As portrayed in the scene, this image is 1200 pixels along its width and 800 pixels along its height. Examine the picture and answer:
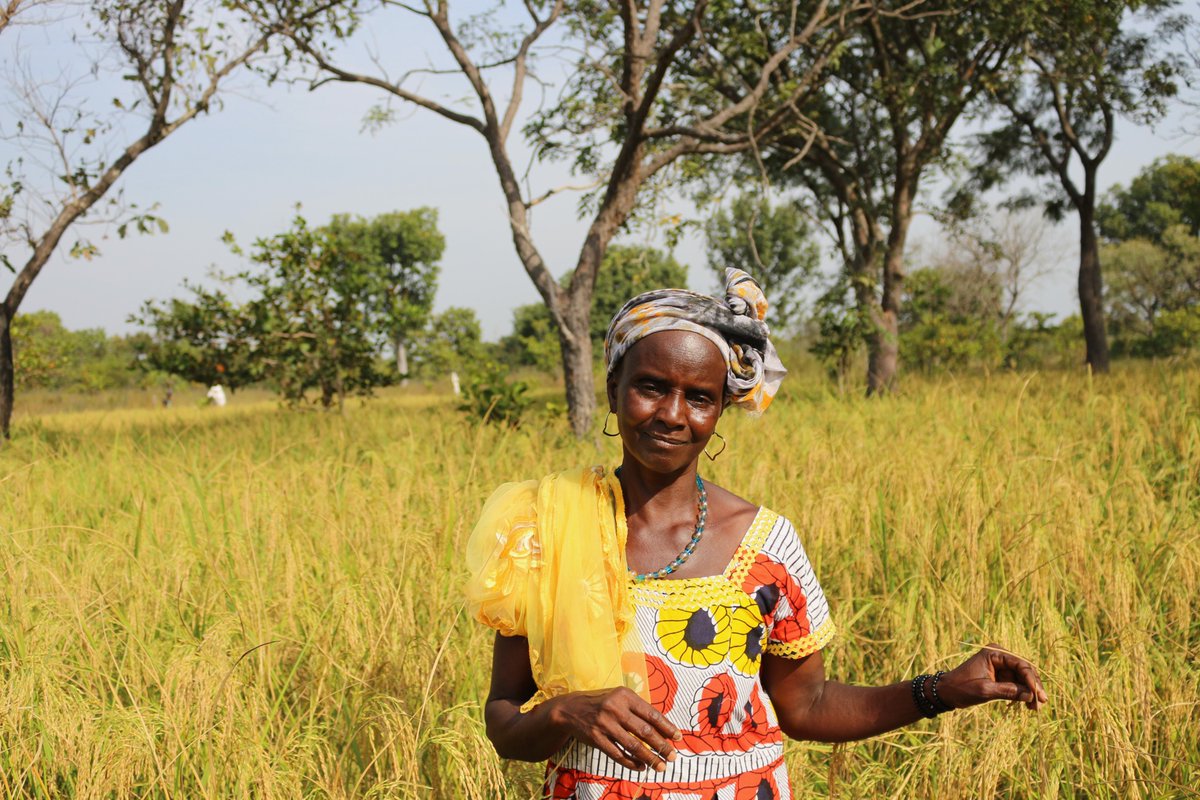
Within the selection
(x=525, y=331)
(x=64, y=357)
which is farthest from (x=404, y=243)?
(x=64, y=357)

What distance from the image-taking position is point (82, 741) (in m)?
2.01

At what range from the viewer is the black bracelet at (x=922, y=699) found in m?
1.40

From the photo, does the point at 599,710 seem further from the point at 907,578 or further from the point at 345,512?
the point at 345,512

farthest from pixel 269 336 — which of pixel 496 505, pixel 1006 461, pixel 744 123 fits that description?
pixel 496 505

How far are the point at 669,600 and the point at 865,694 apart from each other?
0.40 m

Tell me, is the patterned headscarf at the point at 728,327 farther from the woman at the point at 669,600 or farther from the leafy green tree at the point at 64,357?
the leafy green tree at the point at 64,357

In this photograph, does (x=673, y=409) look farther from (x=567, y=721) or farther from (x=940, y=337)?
(x=940, y=337)

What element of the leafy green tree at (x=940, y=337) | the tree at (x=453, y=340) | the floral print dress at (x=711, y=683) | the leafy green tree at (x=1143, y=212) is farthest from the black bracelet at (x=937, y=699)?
the leafy green tree at (x=1143, y=212)

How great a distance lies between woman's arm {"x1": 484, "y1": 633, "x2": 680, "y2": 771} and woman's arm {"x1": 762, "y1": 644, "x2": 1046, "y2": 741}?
33 cm

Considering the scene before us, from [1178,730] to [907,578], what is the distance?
115cm

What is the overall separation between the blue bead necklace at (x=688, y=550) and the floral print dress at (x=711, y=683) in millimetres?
14

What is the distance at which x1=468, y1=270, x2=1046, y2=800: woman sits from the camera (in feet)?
4.36

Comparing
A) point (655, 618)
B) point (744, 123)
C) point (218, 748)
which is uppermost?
point (744, 123)

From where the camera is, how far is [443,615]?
316 centimetres
